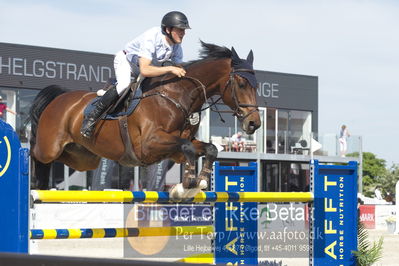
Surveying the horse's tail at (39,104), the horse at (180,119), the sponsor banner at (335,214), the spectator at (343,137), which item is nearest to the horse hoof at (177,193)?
the horse at (180,119)

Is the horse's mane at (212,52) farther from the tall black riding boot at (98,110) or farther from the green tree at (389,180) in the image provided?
the green tree at (389,180)

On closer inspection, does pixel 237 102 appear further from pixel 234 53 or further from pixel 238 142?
pixel 238 142

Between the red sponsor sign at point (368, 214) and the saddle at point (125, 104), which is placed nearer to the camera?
the saddle at point (125, 104)

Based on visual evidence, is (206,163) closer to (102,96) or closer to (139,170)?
(102,96)

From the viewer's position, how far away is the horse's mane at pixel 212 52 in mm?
6629

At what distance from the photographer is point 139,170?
82.6 ft

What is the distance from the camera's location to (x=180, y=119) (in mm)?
6301

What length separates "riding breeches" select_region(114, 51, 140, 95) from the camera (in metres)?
6.61

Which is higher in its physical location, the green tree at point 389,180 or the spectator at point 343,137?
the spectator at point 343,137

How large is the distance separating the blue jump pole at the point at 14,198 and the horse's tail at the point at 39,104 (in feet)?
8.30

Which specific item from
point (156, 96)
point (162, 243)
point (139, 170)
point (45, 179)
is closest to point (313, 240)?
point (156, 96)

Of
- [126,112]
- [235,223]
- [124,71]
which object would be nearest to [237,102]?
[126,112]

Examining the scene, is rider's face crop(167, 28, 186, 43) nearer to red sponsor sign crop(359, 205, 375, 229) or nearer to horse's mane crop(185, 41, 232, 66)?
horse's mane crop(185, 41, 232, 66)

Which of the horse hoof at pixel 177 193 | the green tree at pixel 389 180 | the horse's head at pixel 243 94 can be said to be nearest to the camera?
the horse hoof at pixel 177 193
